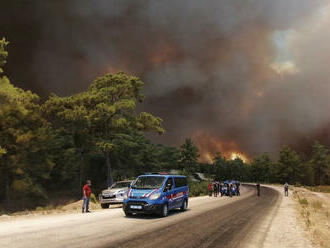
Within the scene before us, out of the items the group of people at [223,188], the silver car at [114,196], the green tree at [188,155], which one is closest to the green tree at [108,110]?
the group of people at [223,188]

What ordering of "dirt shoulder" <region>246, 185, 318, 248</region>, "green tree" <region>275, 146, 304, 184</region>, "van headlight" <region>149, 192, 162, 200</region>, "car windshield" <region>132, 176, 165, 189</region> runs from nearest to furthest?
1. "dirt shoulder" <region>246, 185, 318, 248</region>
2. "van headlight" <region>149, 192, 162, 200</region>
3. "car windshield" <region>132, 176, 165, 189</region>
4. "green tree" <region>275, 146, 304, 184</region>

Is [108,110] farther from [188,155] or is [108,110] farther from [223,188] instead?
[188,155]

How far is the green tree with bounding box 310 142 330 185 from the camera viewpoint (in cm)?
12388

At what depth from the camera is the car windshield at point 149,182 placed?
1628cm

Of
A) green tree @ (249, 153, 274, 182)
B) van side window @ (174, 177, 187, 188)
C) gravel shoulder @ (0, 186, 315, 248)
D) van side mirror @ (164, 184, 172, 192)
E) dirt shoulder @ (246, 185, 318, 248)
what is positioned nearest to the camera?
gravel shoulder @ (0, 186, 315, 248)

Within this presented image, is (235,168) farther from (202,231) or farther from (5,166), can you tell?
(202,231)

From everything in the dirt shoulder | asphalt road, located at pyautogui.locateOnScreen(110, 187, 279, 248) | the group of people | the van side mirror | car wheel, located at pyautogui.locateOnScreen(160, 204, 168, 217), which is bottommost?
the dirt shoulder

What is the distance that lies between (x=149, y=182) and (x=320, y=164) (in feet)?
411

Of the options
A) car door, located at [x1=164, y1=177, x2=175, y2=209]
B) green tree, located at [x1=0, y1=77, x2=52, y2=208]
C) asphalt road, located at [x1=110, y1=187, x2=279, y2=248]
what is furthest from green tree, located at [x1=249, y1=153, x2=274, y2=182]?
asphalt road, located at [x1=110, y1=187, x2=279, y2=248]

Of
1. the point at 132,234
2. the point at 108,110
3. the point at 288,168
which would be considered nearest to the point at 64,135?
the point at 108,110

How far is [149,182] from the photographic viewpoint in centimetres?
1667

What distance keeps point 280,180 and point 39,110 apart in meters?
108

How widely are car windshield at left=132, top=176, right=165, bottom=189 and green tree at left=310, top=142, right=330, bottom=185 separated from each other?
121 meters

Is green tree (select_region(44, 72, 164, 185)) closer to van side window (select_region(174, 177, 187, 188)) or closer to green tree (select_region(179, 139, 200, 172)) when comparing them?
van side window (select_region(174, 177, 187, 188))
